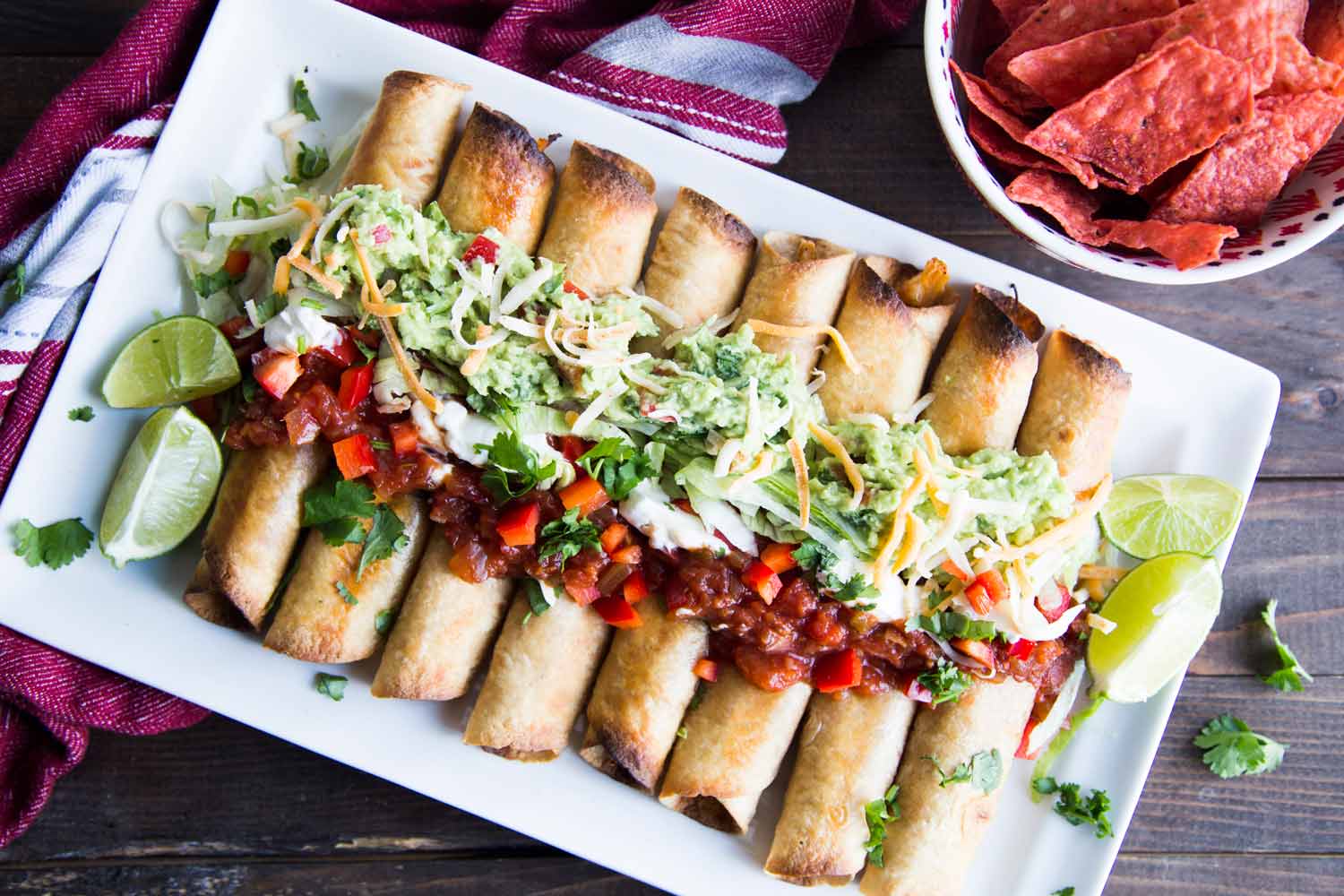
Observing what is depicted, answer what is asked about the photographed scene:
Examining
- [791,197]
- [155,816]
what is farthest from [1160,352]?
[155,816]

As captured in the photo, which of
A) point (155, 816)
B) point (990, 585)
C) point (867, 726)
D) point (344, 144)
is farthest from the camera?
point (155, 816)

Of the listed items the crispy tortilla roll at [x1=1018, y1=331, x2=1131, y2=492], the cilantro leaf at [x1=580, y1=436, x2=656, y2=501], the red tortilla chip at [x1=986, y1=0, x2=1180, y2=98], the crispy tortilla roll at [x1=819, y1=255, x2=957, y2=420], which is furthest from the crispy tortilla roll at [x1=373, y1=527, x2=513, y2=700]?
the red tortilla chip at [x1=986, y1=0, x2=1180, y2=98]

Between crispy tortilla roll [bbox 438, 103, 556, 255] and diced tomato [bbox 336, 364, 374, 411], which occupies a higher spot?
crispy tortilla roll [bbox 438, 103, 556, 255]

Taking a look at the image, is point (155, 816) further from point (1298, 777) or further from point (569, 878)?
point (1298, 777)

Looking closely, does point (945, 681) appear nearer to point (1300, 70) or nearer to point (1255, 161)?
point (1255, 161)

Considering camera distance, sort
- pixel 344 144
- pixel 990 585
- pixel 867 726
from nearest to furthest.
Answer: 1. pixel 990 585
2. pixel 867 726
3. pixel 344 144

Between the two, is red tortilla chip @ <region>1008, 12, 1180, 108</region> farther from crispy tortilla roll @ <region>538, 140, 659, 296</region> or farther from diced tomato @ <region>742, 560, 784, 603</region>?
diced tomato @ <region>742, 560, 784, 603</region>
